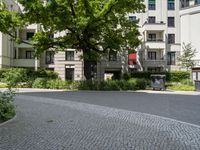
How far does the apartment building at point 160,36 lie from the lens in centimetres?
4916

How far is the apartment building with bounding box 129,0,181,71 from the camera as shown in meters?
49.2

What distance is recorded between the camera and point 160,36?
166 feet

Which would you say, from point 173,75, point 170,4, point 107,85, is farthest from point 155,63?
point 107,85

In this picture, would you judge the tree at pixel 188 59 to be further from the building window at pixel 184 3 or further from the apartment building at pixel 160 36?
the building window at pixel 184 3

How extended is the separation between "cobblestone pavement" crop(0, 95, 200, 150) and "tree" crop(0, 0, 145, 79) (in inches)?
627

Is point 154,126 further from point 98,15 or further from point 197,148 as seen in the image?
point 98,15

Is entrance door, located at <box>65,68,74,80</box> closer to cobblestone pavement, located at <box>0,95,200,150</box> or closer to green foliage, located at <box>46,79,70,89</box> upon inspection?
green foliage, located at <box>46,79,70,89</box>

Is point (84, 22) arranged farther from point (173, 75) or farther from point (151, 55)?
point (151, 55)

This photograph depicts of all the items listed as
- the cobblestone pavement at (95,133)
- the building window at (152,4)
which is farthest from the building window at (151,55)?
the cobblestone pavement at (95,133)

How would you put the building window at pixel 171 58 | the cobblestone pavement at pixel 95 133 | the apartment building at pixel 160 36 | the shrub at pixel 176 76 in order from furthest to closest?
the building window at pixel 171 58
the apartment building at pixel 160 36
the shrub at pixel 176 76
the cobblestone pavement at pixel 95 133

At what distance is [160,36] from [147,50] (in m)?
3.58

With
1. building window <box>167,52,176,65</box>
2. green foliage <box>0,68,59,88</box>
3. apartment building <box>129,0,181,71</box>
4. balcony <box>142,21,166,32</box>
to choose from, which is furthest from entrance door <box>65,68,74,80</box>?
building window <box>167,52,176,65</box>

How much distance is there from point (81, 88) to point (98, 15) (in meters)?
6.54

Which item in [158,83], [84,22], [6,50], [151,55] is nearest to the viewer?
[84,22]
